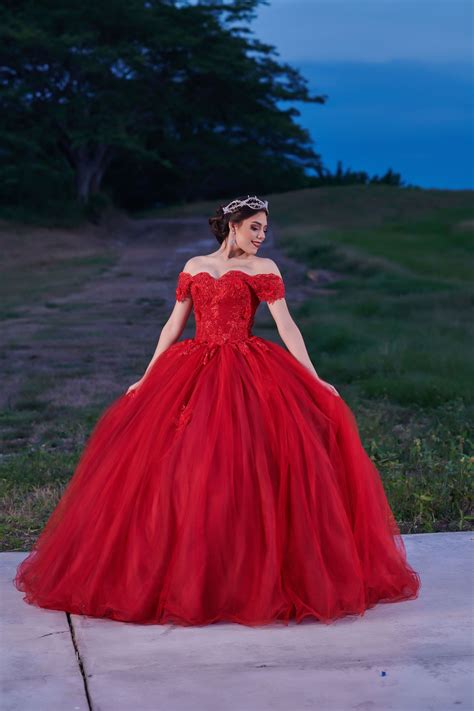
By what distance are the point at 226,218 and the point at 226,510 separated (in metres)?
1.46

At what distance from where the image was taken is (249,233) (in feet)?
16.2

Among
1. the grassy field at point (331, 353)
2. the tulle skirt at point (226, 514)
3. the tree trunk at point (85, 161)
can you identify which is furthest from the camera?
the tree trunk at point (85, 161)

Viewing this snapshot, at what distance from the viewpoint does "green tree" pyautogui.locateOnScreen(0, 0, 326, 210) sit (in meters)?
39.6

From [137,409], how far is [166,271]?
20.6m

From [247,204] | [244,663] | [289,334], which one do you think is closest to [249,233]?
[247,204]

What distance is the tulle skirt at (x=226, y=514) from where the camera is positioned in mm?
4262

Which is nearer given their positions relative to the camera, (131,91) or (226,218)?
(226,218)

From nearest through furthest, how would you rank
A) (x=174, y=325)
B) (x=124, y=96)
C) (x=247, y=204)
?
(x=247, y=204), (x=174, y=325), (x=124, y=96)

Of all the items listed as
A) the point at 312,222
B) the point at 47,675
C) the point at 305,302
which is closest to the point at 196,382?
the point at 47,675

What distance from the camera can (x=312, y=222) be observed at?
3969 centimetres

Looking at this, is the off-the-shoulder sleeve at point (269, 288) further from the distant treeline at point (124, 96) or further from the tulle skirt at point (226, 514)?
the distant treeline at point (124, 96)

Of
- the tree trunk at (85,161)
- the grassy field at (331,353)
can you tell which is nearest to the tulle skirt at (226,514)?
the grassy field at (331,353)

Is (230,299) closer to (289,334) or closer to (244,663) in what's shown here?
(289,334)

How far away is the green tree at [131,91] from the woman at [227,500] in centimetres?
3477
